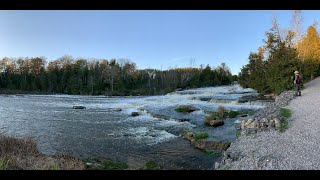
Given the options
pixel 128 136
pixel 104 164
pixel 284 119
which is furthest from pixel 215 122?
pixel 104 164

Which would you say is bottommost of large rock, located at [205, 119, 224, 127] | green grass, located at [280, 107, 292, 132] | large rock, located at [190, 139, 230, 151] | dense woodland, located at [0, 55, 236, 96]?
large rock, located at [190, 139, 230, 151]

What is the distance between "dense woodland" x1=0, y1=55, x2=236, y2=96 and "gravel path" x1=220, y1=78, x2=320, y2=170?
1752 inches

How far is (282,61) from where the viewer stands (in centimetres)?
2147

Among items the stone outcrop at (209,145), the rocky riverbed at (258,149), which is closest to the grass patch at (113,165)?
the rocky riverbed at (258,149)

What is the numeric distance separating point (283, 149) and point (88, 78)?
5759 cm

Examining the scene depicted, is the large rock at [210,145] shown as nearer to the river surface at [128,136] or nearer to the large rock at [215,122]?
the river surface at [128,136]

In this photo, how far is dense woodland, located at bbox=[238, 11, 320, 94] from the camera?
21.6m

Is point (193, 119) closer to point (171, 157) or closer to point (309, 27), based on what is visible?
point (171, 157)

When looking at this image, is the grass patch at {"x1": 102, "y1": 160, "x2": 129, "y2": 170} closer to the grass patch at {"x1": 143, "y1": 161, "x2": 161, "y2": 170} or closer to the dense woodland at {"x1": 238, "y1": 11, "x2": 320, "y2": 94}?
the grass patch at {"x1": 143, "y1": 161, "x2": 161, "y2": 170}

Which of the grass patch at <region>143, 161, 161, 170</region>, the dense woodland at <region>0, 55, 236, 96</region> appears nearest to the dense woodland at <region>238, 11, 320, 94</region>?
the grass patch at <region>143, 161, 161, 170</region>

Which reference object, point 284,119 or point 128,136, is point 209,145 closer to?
point 284,119

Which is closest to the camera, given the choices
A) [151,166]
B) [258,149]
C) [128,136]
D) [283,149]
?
[283,149]

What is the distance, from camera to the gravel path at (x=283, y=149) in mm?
5723

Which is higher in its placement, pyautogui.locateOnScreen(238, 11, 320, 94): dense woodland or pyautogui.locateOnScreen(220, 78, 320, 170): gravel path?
pyautogui.locateOnScreen(238, 11, 320, 94): dense woodland
